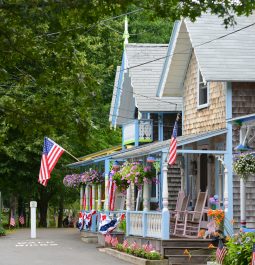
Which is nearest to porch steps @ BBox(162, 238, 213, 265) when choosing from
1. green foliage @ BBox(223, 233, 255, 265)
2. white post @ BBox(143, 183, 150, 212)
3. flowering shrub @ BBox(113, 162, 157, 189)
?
white post @ BBox(143, 183, 150, 212)

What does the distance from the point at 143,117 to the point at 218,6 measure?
2245cm

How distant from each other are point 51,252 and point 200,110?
21.7 feet

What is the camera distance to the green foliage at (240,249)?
17219 mm

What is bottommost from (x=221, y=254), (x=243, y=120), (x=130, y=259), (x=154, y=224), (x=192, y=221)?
(x=130, y=259)

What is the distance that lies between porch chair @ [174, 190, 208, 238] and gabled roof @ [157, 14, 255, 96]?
12.5 feet

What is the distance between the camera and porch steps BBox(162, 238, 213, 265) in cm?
2244

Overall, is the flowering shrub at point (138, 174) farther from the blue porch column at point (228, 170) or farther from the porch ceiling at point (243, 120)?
the porch ceiling at point (243, 120)

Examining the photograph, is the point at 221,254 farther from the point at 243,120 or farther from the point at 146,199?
the point at 146,199

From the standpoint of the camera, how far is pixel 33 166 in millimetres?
46281

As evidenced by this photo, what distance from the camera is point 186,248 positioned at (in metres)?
22.8

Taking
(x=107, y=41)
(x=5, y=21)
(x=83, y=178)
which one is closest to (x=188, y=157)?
(x=83, y=178)

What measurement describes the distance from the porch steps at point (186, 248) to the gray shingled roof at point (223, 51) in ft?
15.0

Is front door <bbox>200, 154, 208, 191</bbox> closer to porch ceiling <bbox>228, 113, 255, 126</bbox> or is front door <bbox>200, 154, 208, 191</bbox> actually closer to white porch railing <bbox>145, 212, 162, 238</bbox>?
white porch railing <bbox>145, 212, 162, 238</bbox>

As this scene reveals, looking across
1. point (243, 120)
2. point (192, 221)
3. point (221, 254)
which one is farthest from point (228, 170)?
point (221, 254)
